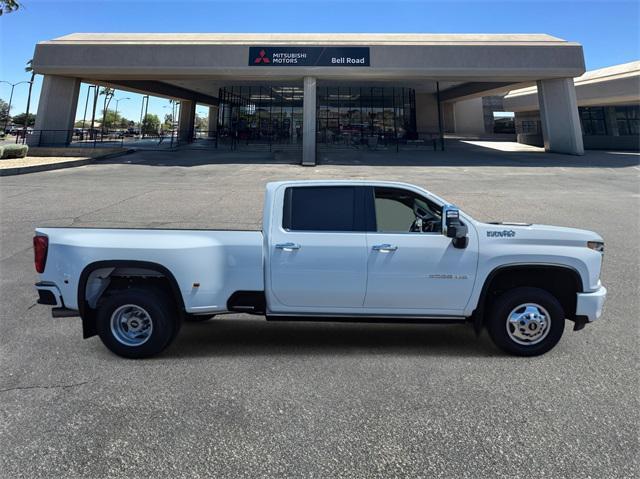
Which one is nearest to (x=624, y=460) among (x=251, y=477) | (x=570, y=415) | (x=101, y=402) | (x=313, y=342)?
(x=570, y=415)

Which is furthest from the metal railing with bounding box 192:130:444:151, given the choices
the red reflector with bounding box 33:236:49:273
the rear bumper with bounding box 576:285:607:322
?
the rear bumper with bounding box 576:285:607:322

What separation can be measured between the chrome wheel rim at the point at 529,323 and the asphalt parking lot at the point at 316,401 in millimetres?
240

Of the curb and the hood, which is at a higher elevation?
the hood

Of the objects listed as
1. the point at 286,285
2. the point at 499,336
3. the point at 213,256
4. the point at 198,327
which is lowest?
the point at 198,327

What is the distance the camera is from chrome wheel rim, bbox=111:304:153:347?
4.02m

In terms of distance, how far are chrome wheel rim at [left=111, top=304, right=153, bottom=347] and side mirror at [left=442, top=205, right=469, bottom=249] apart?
2961mm

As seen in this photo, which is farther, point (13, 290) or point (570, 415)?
point (13, 290)

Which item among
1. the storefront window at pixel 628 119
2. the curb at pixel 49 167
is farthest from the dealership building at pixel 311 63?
the storefront window at pixel 628 119

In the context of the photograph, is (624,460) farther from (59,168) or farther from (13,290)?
(59,168)

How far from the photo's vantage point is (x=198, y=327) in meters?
4.93

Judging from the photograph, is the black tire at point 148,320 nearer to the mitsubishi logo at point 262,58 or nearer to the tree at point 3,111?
the mitsubishi logo at point 262,58

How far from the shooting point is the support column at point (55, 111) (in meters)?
27.4

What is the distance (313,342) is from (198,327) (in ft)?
4.71

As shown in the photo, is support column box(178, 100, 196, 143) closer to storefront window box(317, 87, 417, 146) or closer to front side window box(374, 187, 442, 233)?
storefront window box(317, 87, 417, 146)
